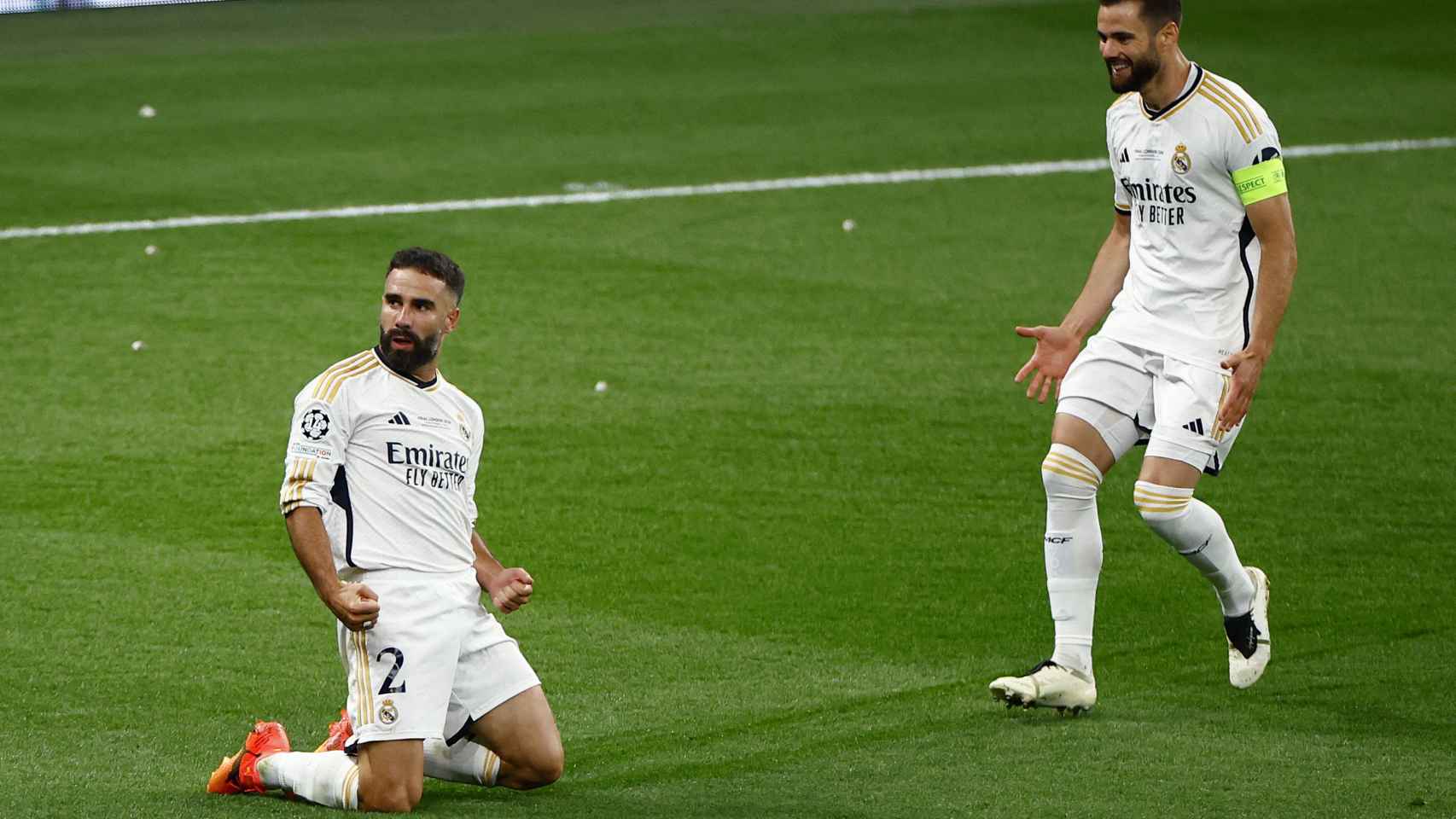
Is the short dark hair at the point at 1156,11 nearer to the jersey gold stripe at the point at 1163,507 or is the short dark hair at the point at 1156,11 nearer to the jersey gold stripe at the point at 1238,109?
the jersey gold stripe at the point at 1238,109

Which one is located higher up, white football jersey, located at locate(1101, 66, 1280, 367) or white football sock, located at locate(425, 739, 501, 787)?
white football jersey, located at locate(1101, 66, 1280, 367)

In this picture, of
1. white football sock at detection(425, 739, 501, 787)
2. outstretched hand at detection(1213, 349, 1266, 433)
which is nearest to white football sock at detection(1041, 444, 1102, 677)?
outstretched hand at detection(1213, 349, 1266, 433)

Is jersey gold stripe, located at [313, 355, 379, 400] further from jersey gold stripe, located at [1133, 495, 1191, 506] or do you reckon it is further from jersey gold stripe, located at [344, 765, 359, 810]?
jersey gold stripe, located at [1133, 495, 1191, 506]

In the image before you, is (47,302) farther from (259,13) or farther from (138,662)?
(259,13)

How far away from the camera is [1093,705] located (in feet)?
19.0

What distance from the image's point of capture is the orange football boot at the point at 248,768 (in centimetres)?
499

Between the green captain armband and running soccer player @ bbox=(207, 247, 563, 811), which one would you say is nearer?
running soccer player @ bbox=(207, 247, 563, 811)

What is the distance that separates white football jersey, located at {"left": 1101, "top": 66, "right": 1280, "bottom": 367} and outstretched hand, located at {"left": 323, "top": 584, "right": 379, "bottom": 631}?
7.70 ft

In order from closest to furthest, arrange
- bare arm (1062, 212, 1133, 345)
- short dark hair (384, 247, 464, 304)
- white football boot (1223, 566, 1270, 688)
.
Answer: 1. short dark hair (384, 247, 464, 304)
2. white football boot (1223, 566, 1270, 688)
3. bare arm (1062, 212, 1133, 345)

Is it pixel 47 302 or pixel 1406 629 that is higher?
pixel 47 302

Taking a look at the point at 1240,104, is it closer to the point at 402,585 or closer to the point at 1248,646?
the point at 1248,646

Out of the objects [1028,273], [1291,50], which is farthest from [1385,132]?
[1028,273]

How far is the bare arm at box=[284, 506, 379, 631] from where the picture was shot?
188 inches

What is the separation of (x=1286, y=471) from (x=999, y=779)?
137 inches
